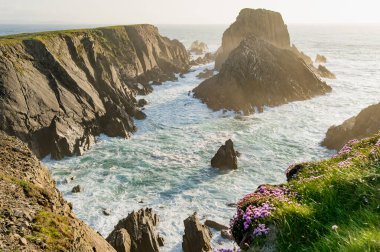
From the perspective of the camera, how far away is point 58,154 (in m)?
35.2

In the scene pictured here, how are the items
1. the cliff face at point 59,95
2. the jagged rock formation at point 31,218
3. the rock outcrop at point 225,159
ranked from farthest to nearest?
the cliff face at point 59,95 → the rock outcrop at point 225,159 → the jagged rock formation at point 31,218

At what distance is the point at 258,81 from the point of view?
59031mm

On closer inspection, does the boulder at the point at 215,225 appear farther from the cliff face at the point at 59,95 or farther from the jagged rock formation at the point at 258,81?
the jagged rock formation at the point at 258,81

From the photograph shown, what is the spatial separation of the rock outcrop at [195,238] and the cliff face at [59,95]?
66.0ft

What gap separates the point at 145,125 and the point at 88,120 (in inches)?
330

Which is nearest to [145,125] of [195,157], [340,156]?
[195,157]

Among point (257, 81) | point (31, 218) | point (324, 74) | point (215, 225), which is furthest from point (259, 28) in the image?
point (31, 218)

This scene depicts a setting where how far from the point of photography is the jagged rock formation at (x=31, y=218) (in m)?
9.04

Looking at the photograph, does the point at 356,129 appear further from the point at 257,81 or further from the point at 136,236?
the point at 136,236

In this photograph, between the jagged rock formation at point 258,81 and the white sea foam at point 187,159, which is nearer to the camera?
the white sea foam at point 187,159

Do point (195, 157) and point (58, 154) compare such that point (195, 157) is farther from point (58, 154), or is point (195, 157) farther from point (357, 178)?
point (357, 178)

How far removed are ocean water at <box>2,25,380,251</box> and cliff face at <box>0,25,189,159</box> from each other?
2278 millimetres

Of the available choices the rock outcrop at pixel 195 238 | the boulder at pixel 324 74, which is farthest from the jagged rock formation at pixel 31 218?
the boulder at pixel 324 74

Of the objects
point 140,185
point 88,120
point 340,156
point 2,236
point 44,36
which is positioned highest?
point 44,36
